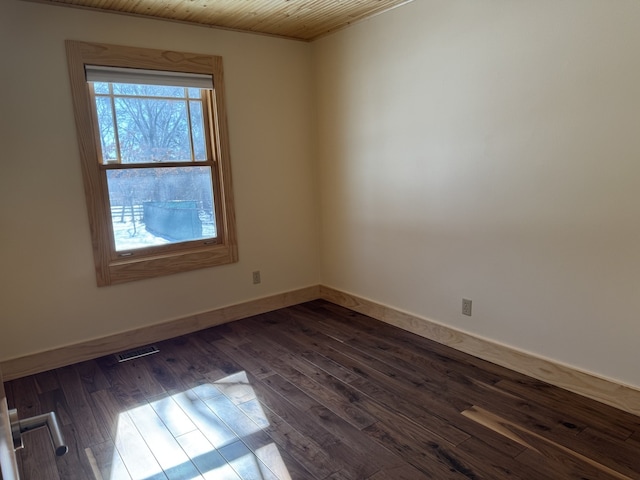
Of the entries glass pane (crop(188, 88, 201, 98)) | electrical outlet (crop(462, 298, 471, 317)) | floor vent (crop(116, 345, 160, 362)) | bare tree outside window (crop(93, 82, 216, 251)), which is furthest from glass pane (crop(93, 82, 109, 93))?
electrical outlet (crop(462, 298, 471, 317))

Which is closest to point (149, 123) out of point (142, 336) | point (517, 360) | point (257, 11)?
point (257, 11)

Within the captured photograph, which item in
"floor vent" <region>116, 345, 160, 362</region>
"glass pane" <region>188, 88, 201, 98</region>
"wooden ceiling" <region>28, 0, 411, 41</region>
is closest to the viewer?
"wooden ceiling" <region>28, 0, 411, 41</region>

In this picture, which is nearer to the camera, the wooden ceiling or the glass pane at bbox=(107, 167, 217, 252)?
the wooden ceiling

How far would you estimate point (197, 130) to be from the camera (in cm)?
349

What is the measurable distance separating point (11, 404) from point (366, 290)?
260 cm

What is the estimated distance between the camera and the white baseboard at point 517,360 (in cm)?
229

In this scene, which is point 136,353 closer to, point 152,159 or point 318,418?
point 152,159

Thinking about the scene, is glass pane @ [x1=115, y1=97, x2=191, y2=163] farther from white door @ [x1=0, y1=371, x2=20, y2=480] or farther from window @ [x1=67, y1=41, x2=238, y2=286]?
white door @ [x1=0, y1=371, x2=20, y2=480]

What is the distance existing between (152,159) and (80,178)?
1.71 ft

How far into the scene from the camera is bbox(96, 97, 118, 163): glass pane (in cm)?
304

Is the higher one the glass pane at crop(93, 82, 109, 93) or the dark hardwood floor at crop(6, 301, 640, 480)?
the glass pane at crop(93, 82, 109, 93)

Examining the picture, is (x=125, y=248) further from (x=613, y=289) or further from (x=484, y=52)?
(x=613, y=289)

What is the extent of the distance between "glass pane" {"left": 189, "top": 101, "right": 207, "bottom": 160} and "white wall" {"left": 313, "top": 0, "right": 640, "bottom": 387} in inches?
45.5

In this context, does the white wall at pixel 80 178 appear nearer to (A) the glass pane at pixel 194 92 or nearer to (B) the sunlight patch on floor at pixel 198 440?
(A) the glass pane at pixel 194 92
